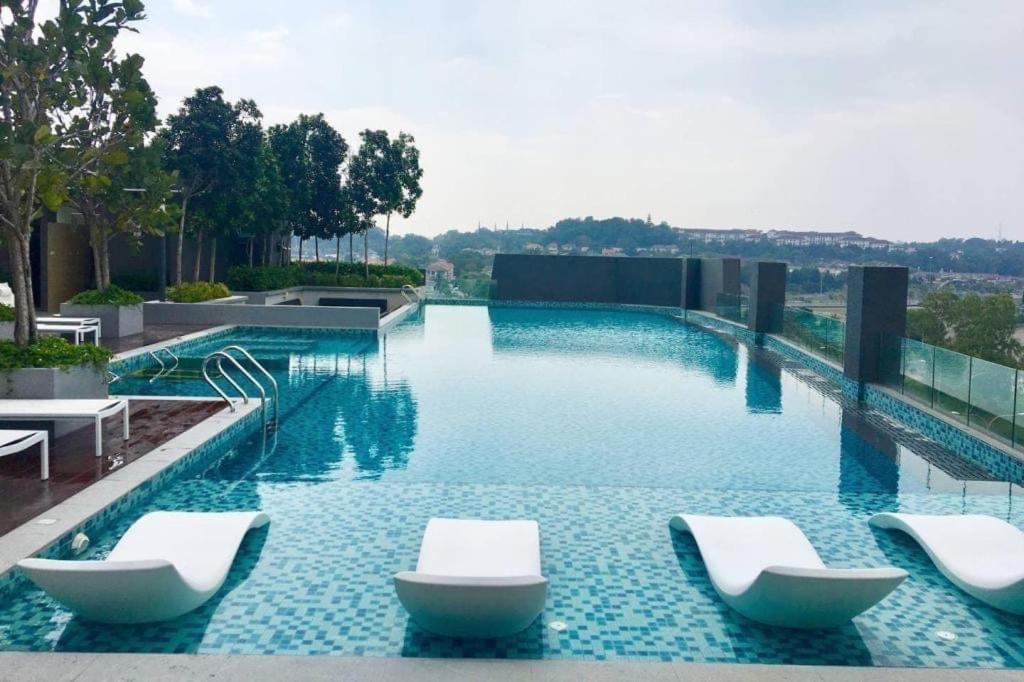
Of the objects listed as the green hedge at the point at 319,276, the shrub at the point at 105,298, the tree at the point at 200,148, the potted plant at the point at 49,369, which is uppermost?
the tree at the point at 200,148

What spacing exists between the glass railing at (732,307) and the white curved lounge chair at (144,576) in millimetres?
16537

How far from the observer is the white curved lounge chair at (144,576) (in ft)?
13.9

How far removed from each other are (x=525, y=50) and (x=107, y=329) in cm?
1265

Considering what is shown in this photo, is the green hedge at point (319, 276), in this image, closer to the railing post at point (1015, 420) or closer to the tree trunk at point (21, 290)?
the tree trunk at point (21, 290)

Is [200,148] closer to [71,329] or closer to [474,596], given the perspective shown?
[71,329]

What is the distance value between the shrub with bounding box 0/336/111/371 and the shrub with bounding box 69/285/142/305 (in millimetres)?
7513

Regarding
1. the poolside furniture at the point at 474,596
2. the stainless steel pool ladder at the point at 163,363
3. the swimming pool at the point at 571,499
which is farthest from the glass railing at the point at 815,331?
the poolside furniture at the point at 474,596

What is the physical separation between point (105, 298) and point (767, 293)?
12.3m

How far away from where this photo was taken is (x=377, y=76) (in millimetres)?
25234

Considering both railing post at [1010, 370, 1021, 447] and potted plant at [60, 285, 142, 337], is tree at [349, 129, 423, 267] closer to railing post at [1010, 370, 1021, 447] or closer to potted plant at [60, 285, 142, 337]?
potted plant at [60, 285, 142, 337]

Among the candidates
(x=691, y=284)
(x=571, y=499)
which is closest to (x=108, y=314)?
(x=571, y=499)

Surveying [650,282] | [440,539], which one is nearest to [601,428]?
[440,539]

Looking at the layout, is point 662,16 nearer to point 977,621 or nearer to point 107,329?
point 107,329

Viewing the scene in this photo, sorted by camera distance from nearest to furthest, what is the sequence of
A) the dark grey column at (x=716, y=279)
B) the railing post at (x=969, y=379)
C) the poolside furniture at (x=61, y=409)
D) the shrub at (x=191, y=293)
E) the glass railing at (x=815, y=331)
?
the poolside furniture at (x=61, y=409) → the railing post at (x=969, y=379) → the glass railing at (x=815, y=331) → the shrub at (x=191, y=293) → the dark grey column at (x=716, y=279)
